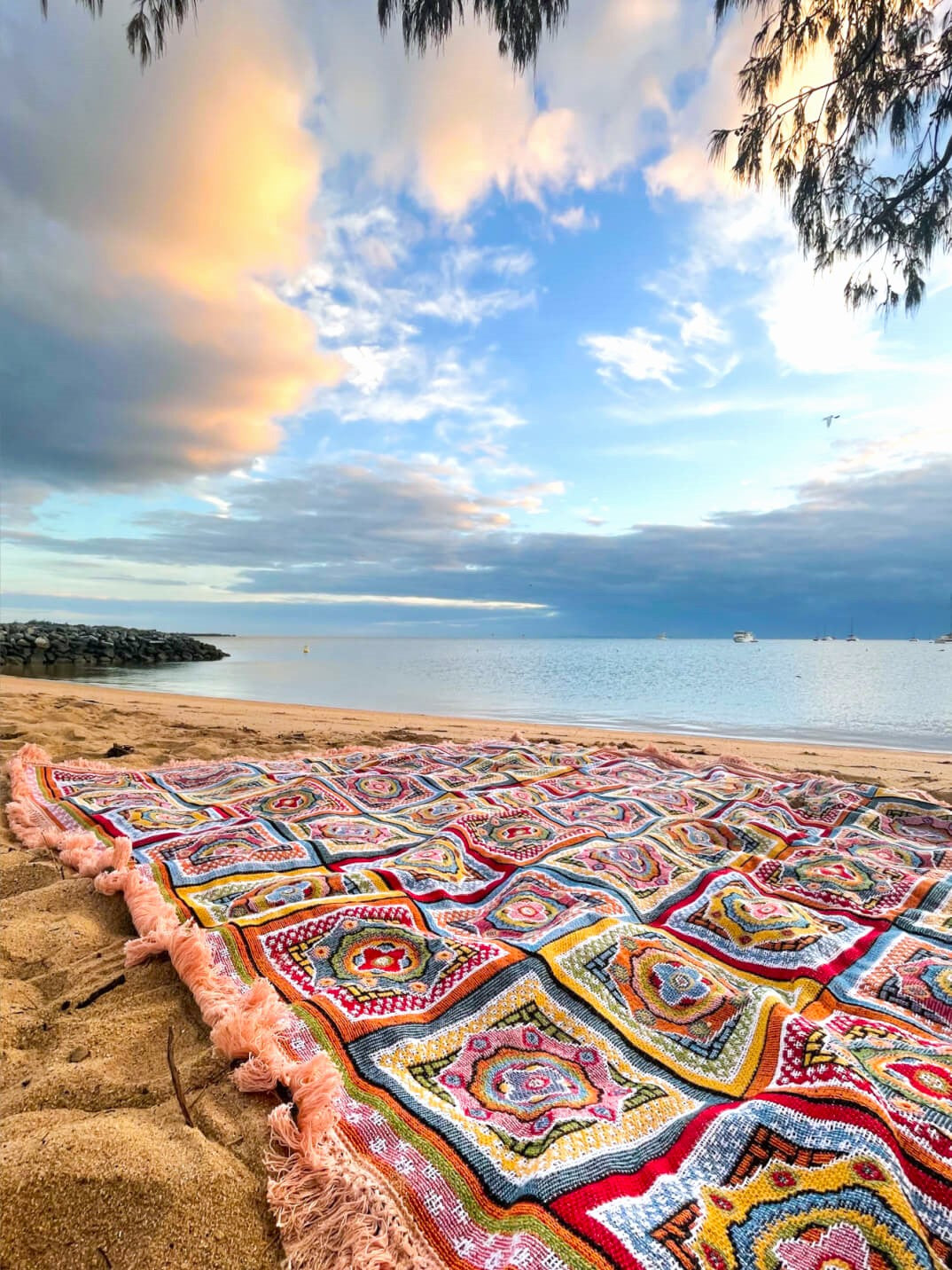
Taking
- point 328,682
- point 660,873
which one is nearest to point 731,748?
point 660,873

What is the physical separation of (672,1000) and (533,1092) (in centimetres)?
53

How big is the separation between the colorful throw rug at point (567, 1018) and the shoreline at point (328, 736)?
2156 mm

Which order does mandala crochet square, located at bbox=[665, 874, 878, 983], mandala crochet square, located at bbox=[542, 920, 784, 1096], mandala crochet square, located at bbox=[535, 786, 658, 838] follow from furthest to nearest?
mandala crochet square, located at bbox=[535, 786, 658, 838] → mandala crochet square, located at bbox=[665, 874, 878, 983] → mandala crochet square, located at bbox=[542, 920, 784, 1096]

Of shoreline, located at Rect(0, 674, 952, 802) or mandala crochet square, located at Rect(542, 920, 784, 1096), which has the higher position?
mandala crochet square, located at Rect(542, 920, 784, 1096)

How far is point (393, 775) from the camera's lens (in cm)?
425

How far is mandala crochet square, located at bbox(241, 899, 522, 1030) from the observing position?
1666 mm

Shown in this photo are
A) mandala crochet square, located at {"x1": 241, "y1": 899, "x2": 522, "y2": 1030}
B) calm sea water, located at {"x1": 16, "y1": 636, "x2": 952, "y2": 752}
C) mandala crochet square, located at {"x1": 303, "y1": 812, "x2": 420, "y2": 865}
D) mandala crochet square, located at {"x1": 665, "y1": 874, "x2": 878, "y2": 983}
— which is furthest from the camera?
calm sea water, located at {"x1": 16, "y1": 636, "x2": 952, "y2": 752}

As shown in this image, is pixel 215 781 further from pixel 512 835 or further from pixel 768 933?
pixel 768 933

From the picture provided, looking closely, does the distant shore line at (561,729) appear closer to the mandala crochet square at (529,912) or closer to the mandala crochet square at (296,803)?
the mandala crochet square at (296,803)

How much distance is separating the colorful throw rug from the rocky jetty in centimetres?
2111

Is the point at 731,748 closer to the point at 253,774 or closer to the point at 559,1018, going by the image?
the point at 253,774

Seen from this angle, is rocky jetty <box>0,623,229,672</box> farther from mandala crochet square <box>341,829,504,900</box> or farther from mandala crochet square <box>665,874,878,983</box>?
mandala crochet square <box>665,874,878,983</box>

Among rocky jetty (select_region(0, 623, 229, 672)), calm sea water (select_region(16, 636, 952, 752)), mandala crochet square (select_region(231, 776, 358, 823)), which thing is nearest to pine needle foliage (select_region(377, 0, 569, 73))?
mandala crochet square (select_region(231, 776, 358, 823))

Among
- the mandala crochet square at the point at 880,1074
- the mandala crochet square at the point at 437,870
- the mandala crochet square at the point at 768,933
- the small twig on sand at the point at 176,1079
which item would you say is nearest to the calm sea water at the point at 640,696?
the mandala crochet square at the point at 437,870
